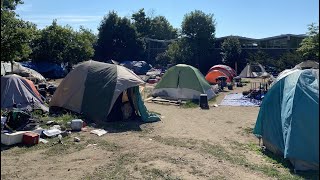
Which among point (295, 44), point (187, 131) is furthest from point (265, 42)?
point (187, 131)

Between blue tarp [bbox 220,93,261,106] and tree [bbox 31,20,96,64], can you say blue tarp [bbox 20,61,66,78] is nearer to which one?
tree [bbox 31,20,96,64]

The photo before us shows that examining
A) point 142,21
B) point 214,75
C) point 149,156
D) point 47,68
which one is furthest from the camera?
point 142,21

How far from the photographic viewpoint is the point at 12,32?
21.8 ft

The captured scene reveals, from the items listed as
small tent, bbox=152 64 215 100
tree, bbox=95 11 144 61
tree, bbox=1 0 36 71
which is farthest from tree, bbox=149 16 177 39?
tree, bbox=1 0 36 71

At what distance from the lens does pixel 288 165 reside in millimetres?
→ 7137

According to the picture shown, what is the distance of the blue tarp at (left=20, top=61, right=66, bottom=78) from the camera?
1175 inches

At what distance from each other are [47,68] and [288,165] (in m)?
26.7

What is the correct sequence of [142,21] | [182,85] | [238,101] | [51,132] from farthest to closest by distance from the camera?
[142,21], [182,85], [238,101], [51,132]

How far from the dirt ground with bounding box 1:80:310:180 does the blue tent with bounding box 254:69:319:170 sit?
45cm

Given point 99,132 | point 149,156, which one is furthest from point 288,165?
point 99,132

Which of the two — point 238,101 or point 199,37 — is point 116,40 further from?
point 238,101

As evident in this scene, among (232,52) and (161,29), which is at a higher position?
(161,29)

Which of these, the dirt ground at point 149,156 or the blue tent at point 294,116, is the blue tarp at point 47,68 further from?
the blue tent at point 294,116

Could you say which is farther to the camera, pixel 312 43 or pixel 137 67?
pixel 137 67
